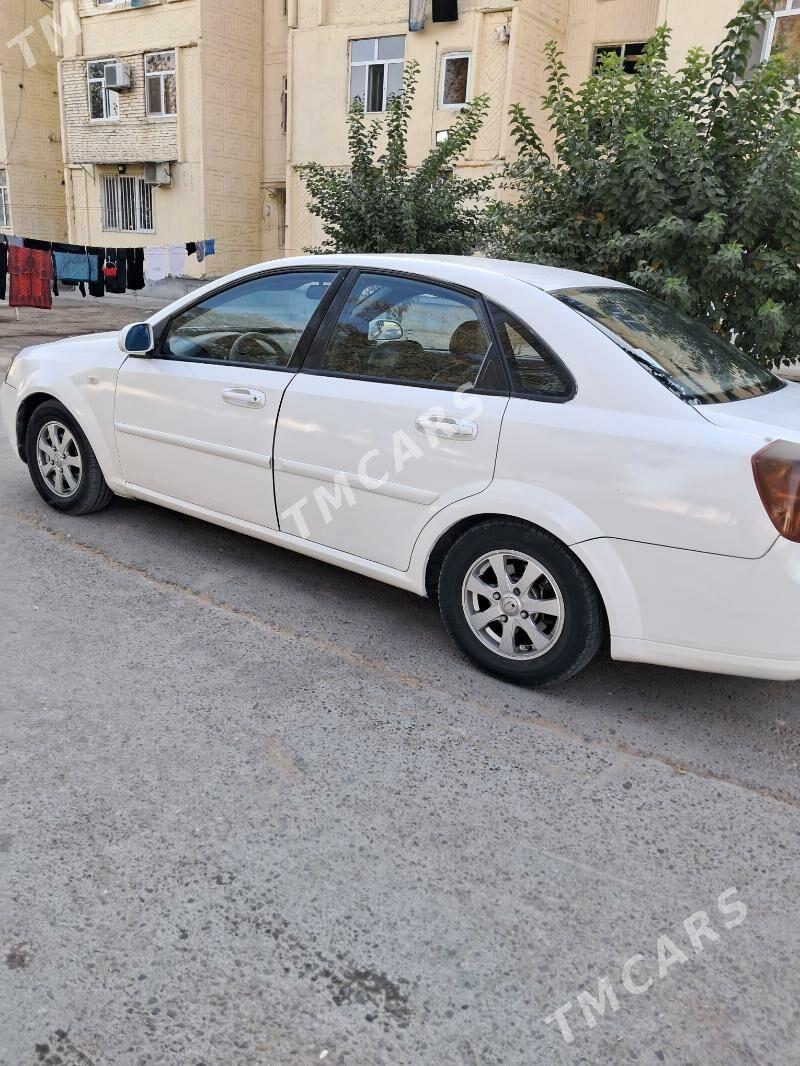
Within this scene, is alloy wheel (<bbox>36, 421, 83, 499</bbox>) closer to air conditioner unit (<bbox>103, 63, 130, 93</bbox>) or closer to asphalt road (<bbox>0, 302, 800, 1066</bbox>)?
asphalt road (<bbox>0, 302, 800, 1066</bbox>)

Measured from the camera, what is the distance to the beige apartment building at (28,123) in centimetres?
2508

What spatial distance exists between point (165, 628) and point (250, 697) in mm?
732

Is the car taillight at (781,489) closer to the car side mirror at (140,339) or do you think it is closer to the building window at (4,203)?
the car side mirror at (140,339)

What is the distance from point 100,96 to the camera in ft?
76.1

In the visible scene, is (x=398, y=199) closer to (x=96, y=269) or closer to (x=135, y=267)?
(x=96, y=269)

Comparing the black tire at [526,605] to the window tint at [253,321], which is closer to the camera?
the black tire at [526,605]

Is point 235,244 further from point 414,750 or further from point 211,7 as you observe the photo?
point 414,750

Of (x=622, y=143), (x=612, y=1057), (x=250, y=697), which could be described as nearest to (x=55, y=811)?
(x=250, y=697)

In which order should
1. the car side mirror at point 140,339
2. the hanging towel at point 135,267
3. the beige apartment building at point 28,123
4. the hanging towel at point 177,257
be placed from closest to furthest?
the car side mirror at point 140,339, the hanging towel at point 135,267, the hanging towel at point 177,257, the beige apartment building at point 28,123

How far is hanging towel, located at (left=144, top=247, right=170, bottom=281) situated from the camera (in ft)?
60.2

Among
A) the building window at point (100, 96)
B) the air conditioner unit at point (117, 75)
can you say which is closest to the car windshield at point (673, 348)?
the air conditioner unit at point (117, 75)

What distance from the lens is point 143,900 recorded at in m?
2.21

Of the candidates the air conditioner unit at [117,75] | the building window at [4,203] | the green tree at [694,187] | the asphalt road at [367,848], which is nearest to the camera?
the asphalt road at [367,848]

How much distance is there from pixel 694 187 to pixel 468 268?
7.94 ft
